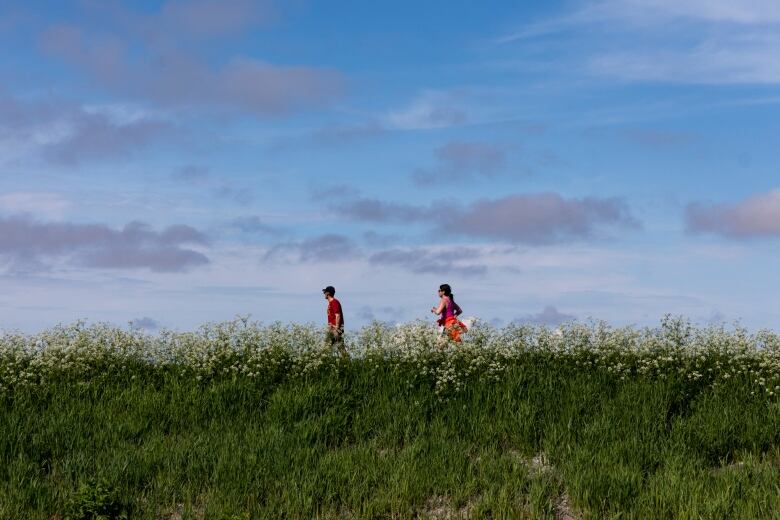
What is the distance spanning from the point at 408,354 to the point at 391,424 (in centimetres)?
300

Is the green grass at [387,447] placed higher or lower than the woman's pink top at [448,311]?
lower

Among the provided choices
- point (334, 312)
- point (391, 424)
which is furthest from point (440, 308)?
point (391, 424)

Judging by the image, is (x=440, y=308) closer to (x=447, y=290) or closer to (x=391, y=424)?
(x=447, y=290)

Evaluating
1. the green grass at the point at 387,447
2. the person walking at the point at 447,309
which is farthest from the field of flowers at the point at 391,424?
the person walking at the point at 447,309

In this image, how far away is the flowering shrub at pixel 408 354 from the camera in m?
16.6

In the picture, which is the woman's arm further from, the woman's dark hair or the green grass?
the green grass

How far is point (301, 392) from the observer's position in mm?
15375

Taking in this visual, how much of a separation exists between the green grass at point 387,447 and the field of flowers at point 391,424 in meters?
0.04

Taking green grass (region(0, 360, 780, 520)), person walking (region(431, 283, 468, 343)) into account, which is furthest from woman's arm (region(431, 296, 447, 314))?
green grass (region(0, 360, 780, 520))

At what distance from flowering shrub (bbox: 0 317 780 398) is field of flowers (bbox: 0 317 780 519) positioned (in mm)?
50

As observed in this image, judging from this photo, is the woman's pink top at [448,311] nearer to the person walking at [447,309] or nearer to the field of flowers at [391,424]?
the person walking at [447,309]

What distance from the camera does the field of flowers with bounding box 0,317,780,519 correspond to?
11.3m

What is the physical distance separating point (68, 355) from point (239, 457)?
6914 millimetres

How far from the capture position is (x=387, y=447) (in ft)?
44.4
